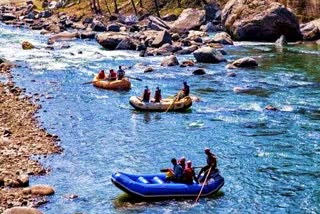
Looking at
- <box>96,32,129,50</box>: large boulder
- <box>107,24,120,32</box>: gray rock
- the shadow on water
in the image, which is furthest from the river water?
<box>107,24,120,32</box>: gray rock

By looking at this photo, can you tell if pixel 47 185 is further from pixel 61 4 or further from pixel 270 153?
pixel 61 4

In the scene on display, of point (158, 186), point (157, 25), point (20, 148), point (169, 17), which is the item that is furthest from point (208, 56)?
point (169, 17)

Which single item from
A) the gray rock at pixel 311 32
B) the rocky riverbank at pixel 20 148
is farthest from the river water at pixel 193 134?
the gray rock at pixel 311 32

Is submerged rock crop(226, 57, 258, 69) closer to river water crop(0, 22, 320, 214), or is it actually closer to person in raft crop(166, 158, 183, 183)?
river water crop(0, 22, 320, 214)

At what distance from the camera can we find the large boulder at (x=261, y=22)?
68.0m

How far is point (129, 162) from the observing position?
27156 millimetres

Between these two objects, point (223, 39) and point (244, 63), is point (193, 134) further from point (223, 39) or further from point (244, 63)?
point (223, 39)

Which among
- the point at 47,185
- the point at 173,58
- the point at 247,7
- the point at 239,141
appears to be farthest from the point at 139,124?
the point at 247,7

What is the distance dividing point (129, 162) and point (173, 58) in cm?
2925

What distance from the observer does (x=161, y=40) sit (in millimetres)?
66188

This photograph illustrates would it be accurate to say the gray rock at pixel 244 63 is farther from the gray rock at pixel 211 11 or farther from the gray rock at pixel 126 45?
the gray rock at pixel 211 11

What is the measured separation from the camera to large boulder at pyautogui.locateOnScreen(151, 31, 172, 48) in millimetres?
66250

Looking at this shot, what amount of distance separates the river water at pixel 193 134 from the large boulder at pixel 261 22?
42.5 ft

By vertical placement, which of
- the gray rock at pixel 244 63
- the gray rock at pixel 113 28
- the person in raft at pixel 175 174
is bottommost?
the gray rock at pixel 113 28
